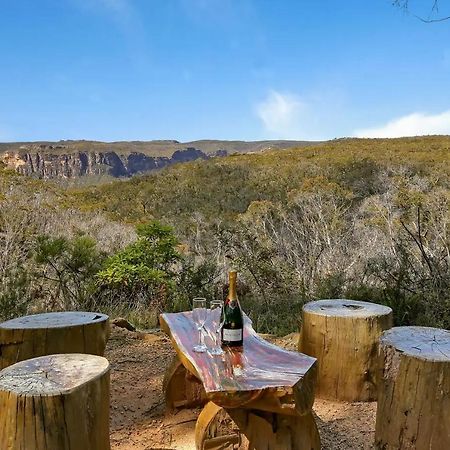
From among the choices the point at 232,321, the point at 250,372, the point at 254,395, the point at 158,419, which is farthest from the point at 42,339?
the point at 254,395

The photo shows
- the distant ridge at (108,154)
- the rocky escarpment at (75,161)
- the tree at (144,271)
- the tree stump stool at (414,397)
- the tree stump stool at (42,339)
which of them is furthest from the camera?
the distant ridge at (108,154)

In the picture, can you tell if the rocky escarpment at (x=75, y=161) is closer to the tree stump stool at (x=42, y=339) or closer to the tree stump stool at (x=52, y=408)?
the tree stump stool at (x=42, y=339)

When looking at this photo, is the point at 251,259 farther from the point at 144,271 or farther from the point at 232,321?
the point at 232,321

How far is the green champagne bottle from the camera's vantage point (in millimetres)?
2822

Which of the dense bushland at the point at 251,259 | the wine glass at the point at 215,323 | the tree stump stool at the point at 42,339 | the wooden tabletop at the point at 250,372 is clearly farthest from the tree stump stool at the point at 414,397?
the dense bushland at the point at 251,259

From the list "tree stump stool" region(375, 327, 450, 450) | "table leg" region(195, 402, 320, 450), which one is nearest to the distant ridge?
"tree stump stool" region(375, 327, 450, 450)

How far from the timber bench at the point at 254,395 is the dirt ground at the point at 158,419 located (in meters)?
0.49

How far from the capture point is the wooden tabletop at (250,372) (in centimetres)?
218

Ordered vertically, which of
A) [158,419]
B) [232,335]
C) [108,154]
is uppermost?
[108,154]

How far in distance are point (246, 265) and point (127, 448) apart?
5.18 metres

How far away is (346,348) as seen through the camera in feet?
12.1

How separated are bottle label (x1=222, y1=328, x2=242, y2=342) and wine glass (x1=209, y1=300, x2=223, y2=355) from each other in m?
0.07

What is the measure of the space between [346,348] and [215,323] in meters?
1.05

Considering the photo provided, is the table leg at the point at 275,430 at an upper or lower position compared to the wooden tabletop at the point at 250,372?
lower
